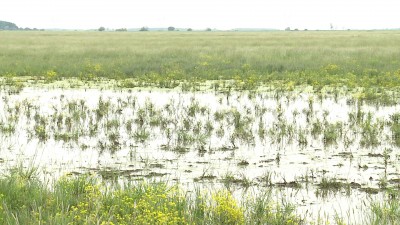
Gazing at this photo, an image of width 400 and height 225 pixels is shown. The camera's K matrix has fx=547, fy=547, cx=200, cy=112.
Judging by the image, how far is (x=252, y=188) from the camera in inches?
311

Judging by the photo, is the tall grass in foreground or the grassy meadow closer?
the tall grass in foreground

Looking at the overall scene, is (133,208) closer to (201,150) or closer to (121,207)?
(121,207)

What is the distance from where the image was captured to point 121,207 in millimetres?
6453

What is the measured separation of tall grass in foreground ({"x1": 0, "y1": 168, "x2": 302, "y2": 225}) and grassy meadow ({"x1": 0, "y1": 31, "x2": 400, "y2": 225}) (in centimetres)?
2

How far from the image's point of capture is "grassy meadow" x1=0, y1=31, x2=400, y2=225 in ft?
21.0

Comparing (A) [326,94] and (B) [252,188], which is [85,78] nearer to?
(A) [326,94]

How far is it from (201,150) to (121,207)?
13.4ft
